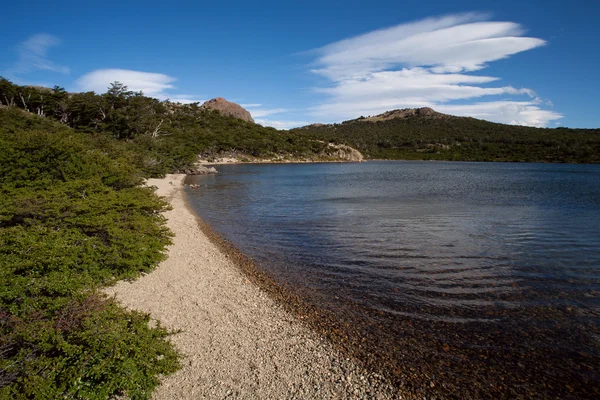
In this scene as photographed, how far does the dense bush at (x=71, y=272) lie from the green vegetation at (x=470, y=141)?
4925 inches

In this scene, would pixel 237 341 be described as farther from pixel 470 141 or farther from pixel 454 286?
pixel 470 141

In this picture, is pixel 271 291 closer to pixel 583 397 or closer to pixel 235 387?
pixel 235 387

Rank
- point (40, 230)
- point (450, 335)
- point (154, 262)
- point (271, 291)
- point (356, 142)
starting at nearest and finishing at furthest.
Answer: point (450, 335), point (40, 230), point (271, 291), point (154, 262), point (356, 142)

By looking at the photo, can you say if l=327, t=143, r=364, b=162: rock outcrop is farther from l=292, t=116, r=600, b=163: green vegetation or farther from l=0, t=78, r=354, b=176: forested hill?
l=0, t=78, r=354, b=176: forested hill

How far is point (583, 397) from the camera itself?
19.1ft

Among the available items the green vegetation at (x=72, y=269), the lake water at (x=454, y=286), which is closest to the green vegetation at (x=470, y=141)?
the lake water at (x=454, y=286)

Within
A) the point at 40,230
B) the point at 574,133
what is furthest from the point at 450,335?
the point at 574,133

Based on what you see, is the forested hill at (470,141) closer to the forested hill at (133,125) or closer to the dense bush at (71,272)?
the forested hill at (133,125)

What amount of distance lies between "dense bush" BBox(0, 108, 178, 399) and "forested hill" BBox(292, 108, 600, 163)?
125m

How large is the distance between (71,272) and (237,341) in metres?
4.66

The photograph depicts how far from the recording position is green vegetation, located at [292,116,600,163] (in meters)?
118

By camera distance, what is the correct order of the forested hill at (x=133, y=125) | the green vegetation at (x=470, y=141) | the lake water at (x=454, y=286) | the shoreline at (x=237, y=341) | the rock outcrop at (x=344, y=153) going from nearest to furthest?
the shoreline at (x=237, y=341)
the lake water at (x=454, y=286)
the forested hill at (x=133, y=125)
the green vegetation at (x=470, y=141)
the rock outcrop at (x=344, y=153)

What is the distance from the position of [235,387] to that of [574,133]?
Result: 596 feet

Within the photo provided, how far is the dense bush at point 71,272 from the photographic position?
504 centimetres
